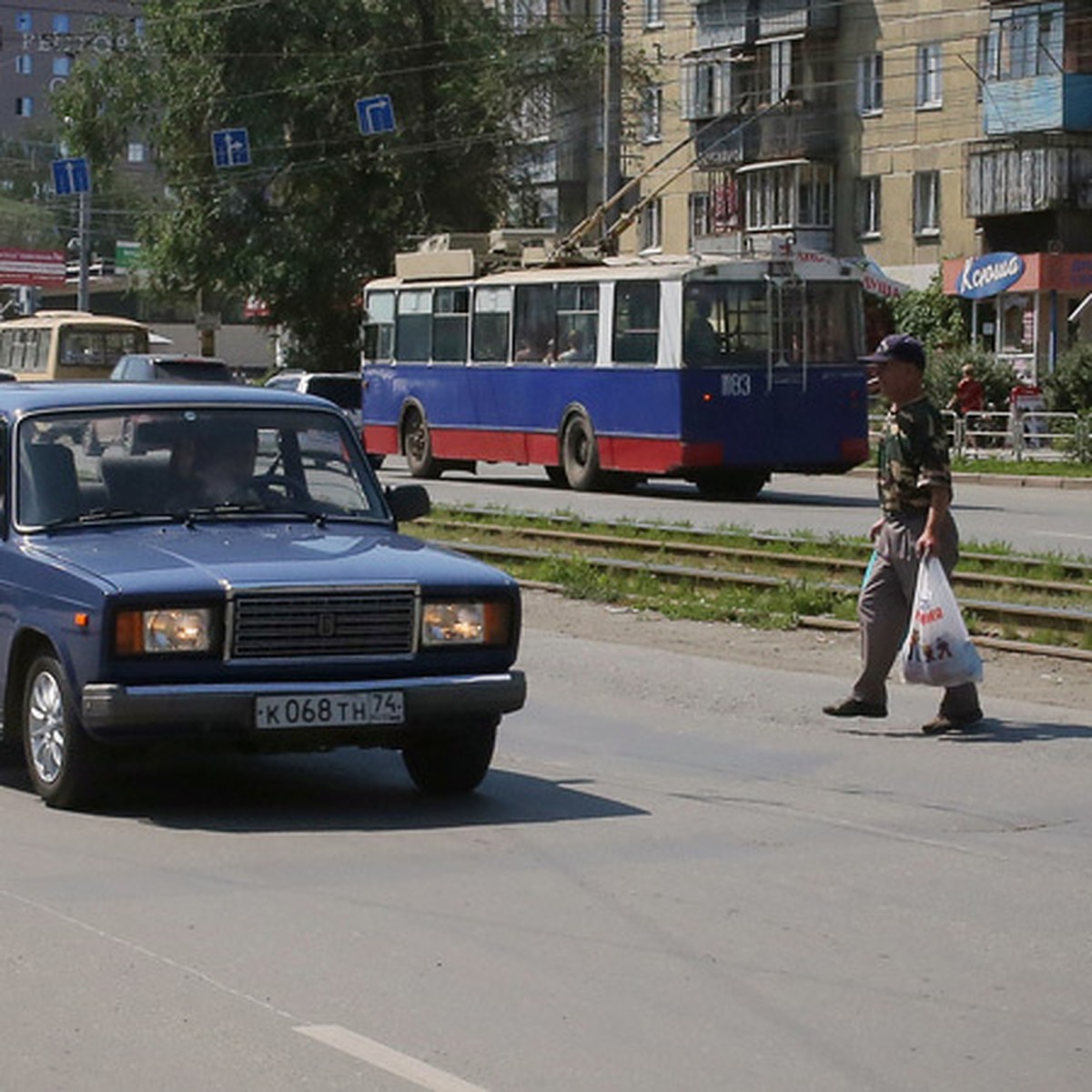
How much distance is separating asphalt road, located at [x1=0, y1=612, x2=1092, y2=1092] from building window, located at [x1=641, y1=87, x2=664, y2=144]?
56489mm

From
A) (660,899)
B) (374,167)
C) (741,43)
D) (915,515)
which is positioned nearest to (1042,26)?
(741,43)

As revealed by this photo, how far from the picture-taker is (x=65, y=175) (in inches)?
2501

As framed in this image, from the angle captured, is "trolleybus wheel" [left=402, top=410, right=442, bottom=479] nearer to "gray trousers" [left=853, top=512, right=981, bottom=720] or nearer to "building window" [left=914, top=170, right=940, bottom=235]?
"building window" [left=914, top=170, right=940, bottom=235]

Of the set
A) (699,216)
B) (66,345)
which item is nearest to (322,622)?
(66,345)

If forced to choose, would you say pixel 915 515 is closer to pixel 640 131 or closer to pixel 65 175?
pixel 65 175

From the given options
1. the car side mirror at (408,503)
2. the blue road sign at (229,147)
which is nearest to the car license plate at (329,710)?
the car side mirror at (408,503)

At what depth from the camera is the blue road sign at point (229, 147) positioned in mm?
57594

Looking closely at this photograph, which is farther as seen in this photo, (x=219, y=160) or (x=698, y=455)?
(x=219, y=160)

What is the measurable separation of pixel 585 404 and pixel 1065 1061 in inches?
1103

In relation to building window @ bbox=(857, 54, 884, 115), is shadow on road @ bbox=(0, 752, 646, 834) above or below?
below

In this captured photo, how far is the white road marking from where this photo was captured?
5.76m

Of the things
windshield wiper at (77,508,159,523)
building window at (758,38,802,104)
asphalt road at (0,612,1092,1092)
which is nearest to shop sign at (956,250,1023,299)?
building window at (758,38,802,104)

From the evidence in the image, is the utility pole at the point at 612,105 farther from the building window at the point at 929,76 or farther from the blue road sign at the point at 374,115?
the building window at the point at 929,76

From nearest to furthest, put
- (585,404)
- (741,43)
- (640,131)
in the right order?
(585,404) < (741,43) < (640,131)
